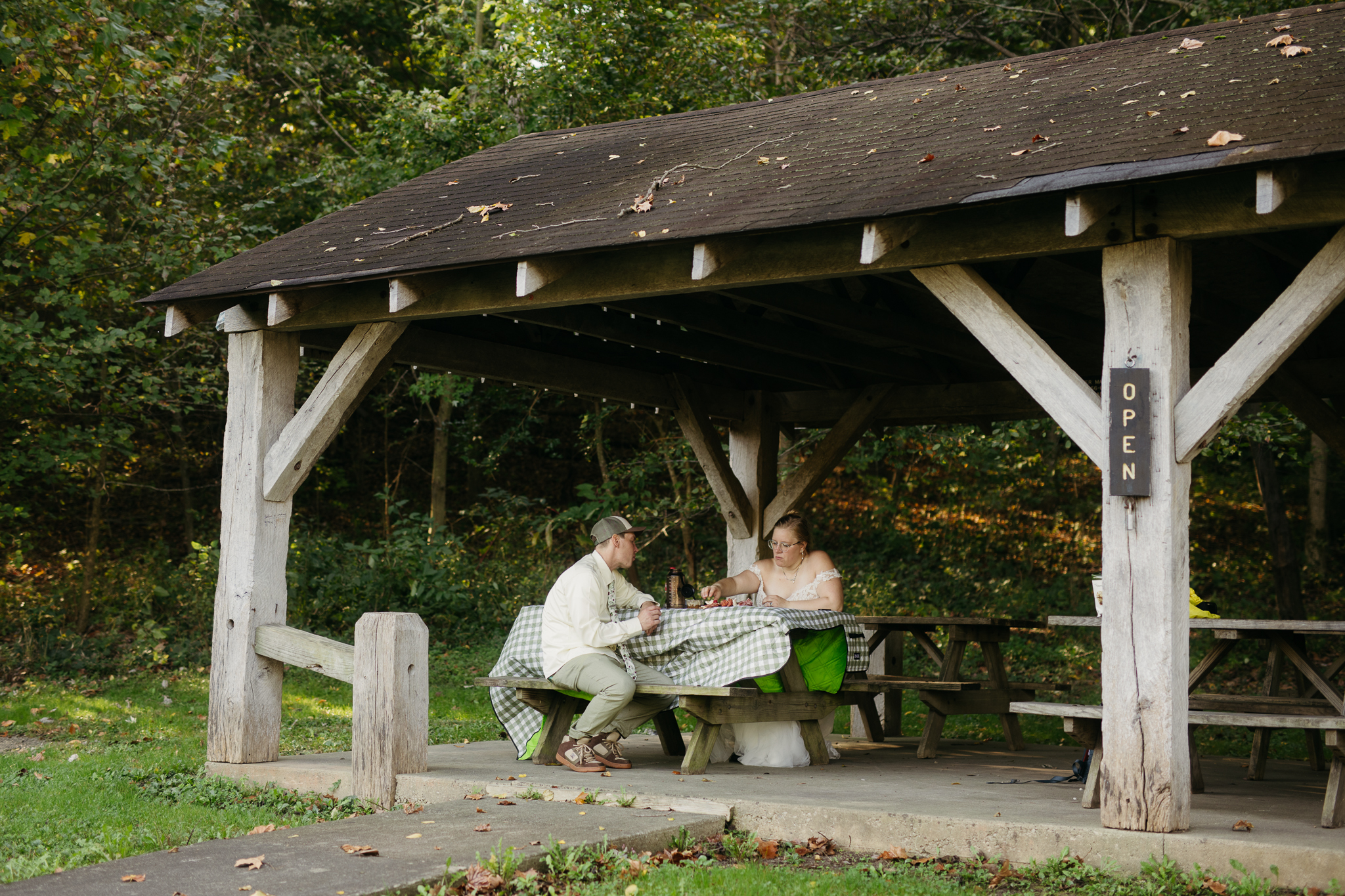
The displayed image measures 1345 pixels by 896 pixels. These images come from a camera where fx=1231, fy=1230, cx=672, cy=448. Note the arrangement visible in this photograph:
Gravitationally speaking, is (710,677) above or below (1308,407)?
below

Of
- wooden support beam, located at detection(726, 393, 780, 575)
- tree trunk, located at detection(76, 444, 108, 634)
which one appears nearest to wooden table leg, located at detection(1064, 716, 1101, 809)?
wooden support beam, located at detection(726, 393, 780, 575)

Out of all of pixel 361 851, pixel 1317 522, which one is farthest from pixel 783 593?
pixel 1317 522

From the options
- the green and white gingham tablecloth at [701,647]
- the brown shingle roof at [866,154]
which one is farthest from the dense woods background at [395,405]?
the green and white gingham tablecloth at [701,647]

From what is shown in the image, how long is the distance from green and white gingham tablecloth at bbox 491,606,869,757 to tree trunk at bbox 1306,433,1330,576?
1001 centimetres

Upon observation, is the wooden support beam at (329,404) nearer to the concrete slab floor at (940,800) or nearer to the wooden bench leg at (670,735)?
the concrete slab floor at (940,800)

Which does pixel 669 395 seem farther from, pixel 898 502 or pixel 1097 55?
pixel 898 502

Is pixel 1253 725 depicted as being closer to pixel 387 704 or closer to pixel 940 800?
pixel 940 800

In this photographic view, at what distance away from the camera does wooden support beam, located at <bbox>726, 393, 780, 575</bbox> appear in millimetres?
9688

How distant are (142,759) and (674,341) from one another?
4.27 metres

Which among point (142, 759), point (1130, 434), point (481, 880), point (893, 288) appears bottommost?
point (142, 759)

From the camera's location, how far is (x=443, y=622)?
13.9 m

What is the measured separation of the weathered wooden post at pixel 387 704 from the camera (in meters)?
6.14

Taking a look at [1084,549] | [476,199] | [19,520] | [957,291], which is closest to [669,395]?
[476,199]

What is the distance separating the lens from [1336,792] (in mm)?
4855
